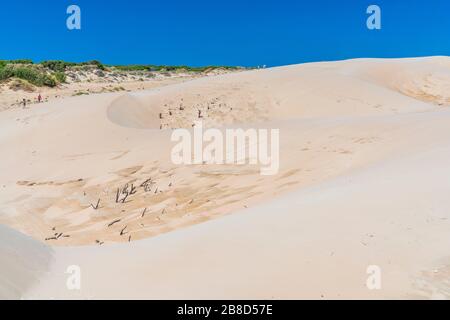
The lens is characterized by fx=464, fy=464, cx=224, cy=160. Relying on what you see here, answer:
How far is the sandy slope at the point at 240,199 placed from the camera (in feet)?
9.62

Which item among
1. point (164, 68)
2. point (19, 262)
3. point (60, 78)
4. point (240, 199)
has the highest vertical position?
point (164, 68)

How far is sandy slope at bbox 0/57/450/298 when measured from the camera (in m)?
2.93

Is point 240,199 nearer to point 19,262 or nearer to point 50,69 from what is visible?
point 19,262

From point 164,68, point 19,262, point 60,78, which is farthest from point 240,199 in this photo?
point 164,68

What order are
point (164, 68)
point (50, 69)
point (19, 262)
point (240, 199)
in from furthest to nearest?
1. point (164, 68)
2. point (50, 69)
3. point (240, 199)
4. point (19, 262)

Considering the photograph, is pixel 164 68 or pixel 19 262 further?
pixel 164 68

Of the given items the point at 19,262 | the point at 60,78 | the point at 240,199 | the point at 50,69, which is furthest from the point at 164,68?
the point at 19,262

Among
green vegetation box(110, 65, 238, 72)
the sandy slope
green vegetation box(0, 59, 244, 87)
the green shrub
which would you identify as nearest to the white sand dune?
the sandy slope

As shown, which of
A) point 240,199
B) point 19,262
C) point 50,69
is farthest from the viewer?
point 50,69

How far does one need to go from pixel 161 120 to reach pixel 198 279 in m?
10.8

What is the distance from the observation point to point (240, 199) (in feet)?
19.9

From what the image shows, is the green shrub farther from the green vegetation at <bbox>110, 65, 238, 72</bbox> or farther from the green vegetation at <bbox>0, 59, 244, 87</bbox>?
the green vegetation at <bbox>110, 65, 238, 72</bbox>

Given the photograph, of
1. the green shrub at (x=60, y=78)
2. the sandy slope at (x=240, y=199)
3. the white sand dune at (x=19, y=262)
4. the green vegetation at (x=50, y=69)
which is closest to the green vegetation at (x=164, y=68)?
the green vegetation at (x=50, y=69)

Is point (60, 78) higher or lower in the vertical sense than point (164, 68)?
lower
